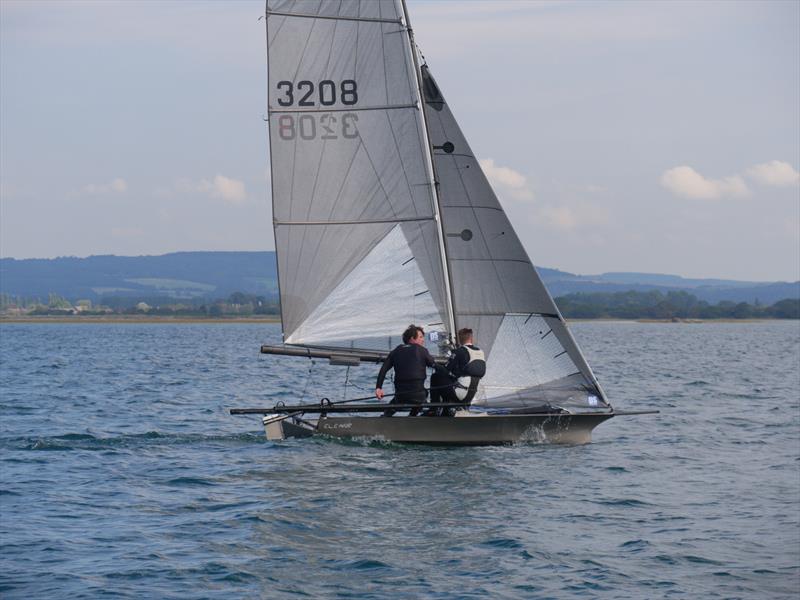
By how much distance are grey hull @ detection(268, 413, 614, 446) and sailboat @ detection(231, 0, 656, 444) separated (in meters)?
0.06

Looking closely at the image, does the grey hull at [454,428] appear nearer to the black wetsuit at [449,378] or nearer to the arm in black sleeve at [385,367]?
the black wetsuit at [449,378]

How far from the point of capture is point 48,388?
118 ft

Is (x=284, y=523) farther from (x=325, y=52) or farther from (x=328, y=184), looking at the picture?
(x=325, y=52)

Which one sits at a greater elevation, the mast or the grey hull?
the mast

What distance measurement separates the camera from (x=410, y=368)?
18438mm

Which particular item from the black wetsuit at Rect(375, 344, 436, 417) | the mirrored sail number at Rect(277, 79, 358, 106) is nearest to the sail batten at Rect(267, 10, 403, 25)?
the mirrored sail number at Rect(277, 79, 358, 106)

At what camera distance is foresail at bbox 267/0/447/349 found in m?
19.4

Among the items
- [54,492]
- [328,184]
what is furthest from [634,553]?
[328,184]

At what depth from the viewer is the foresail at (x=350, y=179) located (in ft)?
63.7

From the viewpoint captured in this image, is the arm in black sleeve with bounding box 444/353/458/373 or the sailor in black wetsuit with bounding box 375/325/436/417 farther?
the arm in black sleeve with bounding box 444/353/458/373

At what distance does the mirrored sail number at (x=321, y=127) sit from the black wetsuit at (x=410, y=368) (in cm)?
375

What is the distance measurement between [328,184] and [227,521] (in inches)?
291

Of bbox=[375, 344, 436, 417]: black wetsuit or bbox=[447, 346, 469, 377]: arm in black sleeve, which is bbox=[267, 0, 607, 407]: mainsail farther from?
bbox=[375, 344, 436, 417]: black wetsuit

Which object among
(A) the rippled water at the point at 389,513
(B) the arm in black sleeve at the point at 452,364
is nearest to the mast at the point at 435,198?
(B) the arm in black sleeve at the point at 452,364
